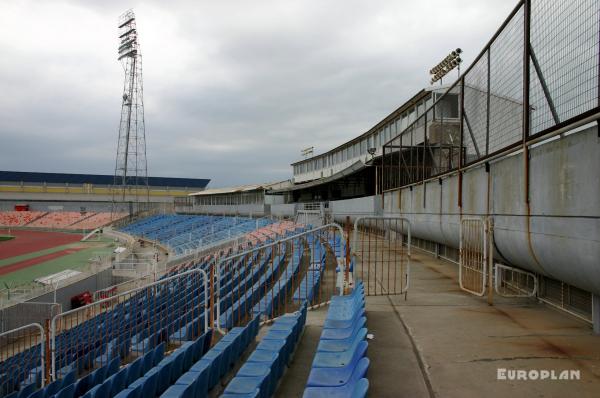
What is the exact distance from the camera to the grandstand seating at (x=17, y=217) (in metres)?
68.9

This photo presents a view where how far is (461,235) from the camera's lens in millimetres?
7684

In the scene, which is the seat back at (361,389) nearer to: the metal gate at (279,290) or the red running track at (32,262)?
the metal gate at (279,290)

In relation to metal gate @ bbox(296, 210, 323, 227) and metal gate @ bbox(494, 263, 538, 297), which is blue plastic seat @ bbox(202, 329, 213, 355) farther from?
metal gate @ bbox(296, 210, 323, 227)

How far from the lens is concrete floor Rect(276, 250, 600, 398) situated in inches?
147

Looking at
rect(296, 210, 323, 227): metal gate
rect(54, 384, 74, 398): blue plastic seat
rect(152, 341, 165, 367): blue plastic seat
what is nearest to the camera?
rect(54, 384, 74, 398): blue plastic seat

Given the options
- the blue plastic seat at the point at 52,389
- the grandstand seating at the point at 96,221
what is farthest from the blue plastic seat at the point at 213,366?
the grandstand seating at the point at 96,221

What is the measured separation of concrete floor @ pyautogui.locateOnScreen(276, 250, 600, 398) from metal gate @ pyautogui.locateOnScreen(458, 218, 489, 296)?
22.2 inches

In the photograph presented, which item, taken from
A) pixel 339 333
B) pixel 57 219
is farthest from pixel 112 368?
pixel 57 219

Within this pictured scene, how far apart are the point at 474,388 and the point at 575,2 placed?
3.99 m

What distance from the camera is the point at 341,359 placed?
411 cm

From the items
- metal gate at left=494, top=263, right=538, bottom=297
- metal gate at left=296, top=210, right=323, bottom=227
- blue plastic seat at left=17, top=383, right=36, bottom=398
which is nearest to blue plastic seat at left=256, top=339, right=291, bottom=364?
metal gate at left=494, top=263, right=538, bottom=297

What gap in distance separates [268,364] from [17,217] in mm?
83127

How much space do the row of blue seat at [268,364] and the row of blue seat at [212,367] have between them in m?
0.41

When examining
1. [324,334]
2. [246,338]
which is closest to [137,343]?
[246,338]
